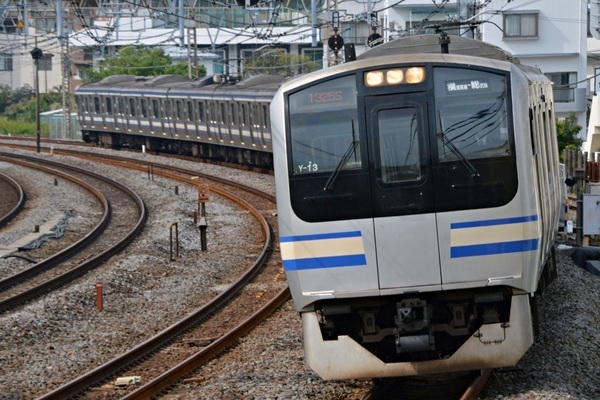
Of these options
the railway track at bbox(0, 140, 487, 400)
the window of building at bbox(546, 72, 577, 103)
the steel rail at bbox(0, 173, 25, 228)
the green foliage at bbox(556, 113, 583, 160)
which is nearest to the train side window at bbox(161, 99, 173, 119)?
the steel rail at bbox(0, 173, 25, 228)

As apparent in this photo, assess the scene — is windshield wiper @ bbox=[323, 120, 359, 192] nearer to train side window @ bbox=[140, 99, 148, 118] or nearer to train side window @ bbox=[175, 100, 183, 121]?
train side window @ bbox=[175, 100, 183, 121]

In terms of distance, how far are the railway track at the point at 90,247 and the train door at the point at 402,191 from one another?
21.6 feet

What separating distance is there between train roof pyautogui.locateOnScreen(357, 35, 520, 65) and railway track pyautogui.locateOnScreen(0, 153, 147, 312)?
5.86m

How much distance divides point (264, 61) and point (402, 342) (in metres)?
55.8

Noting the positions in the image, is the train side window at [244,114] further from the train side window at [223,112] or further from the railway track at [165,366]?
the railway track at [165,366]

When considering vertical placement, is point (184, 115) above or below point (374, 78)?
above

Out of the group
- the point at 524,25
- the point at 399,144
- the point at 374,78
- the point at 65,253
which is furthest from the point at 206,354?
the point at 524,25

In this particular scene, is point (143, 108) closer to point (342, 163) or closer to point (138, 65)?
point (138, 65)

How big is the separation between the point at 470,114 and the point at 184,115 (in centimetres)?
2845

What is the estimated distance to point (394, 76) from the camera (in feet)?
26.0

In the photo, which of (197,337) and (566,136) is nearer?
(197,337)

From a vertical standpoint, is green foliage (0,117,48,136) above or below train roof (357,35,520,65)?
above

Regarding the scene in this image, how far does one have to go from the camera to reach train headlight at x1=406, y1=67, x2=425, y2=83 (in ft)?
25.9

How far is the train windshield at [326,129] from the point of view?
26.0 ft
